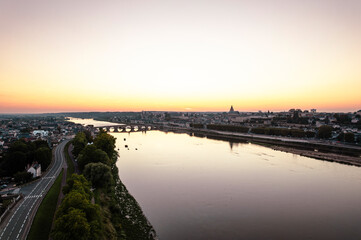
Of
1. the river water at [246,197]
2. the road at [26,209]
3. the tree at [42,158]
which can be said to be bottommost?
the river water at [246,197]

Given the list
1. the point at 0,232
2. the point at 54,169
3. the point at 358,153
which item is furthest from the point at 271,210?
the point at 358,153

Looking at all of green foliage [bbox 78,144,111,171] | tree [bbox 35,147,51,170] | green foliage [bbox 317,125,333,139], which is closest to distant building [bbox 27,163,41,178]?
tree [bbox 35,147,51,170]

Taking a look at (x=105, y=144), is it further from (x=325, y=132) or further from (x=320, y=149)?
(x=325, y=132)

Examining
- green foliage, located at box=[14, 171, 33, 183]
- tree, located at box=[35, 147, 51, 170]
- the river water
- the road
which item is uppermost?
tree, located at box=[35, 147, 51, 170]

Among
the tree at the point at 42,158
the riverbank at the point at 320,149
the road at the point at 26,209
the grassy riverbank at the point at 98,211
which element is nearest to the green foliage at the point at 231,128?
the riverbank at the point at 320,149

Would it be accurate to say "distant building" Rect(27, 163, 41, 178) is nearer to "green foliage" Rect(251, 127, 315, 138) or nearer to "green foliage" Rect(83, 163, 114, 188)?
"green foliage" Rect(83, 163, 114, 188)

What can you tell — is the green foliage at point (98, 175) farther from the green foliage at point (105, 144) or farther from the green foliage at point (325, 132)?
the green foliage at point (325, 132)
